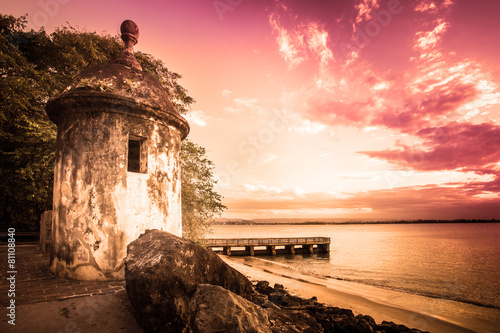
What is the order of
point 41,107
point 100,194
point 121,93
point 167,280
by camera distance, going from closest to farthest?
point 167,280
point 100,194
point 121,93
point 41,107

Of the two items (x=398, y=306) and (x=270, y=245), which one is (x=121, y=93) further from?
(x=270, y=245)

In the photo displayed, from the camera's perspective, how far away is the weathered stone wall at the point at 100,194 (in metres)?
5.47

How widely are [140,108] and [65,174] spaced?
85.7 inches

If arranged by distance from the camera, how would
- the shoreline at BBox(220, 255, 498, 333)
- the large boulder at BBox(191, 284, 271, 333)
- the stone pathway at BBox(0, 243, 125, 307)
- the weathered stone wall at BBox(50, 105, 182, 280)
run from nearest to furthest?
the large boulder at BBox(191, 284, 271, 333), the stone pathway at BBox(0, 243, 125, 307), the weathered stone wall at BBox(50, 105, 182, 280), the shoreline at BBox(220, 255, 498, 333)

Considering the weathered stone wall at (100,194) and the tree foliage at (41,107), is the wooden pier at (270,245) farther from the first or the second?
the weathered stone wall at (100,194)

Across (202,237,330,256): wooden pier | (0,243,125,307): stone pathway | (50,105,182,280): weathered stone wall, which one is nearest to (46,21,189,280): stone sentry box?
(50,105,182,280): weathered stone wall

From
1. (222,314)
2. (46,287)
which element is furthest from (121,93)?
(222,314)

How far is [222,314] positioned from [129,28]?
7615mm

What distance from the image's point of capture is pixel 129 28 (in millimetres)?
7312

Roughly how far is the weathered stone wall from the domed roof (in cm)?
18

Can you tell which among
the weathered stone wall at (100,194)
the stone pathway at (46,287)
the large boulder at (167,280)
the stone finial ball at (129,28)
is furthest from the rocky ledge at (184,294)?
the stone finial ball at (129,28)

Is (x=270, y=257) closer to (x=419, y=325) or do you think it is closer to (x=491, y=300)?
(x=491, y=300)

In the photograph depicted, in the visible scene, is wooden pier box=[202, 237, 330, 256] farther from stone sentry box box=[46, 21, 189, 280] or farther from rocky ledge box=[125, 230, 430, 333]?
rocky ledge box=[125, 230, 430, 333]

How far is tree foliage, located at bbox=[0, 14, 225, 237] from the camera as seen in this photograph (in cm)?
1132
